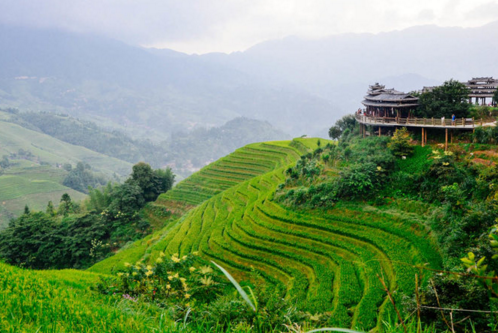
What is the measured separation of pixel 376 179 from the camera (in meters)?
15.0

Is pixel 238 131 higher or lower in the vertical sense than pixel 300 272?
higher

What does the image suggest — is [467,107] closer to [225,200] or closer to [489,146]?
[489,146]

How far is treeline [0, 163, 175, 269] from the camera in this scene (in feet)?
84.3

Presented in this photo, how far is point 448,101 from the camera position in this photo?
1705 cm

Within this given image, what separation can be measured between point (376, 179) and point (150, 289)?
11.3 m

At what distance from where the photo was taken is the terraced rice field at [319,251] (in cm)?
978

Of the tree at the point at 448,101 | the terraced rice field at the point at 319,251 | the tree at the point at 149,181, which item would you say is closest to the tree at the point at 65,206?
the tree at the point at 149,181

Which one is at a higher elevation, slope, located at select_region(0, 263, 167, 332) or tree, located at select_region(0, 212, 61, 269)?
slope, located at select_region(0, 263, 167, 332)

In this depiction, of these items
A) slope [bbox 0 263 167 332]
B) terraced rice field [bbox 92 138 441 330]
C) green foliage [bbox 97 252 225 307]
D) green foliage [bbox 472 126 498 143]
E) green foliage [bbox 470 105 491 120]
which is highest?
green foliage [bbox 470 105 491 120]

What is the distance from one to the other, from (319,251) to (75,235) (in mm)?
20871

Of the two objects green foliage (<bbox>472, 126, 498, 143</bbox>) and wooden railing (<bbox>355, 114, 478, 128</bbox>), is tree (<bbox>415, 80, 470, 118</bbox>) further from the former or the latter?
green foliage (<bbox>472, 126, 498, 143</bbox>)

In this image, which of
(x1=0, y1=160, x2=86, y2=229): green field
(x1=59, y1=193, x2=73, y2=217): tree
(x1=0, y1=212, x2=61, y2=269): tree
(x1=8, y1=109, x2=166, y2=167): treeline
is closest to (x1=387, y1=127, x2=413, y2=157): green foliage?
(x1=0, y1=212, x2=61, y2=269): tree

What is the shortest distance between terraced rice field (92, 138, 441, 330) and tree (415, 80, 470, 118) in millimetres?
7087

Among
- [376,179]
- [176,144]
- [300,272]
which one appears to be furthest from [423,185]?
[176,144]
